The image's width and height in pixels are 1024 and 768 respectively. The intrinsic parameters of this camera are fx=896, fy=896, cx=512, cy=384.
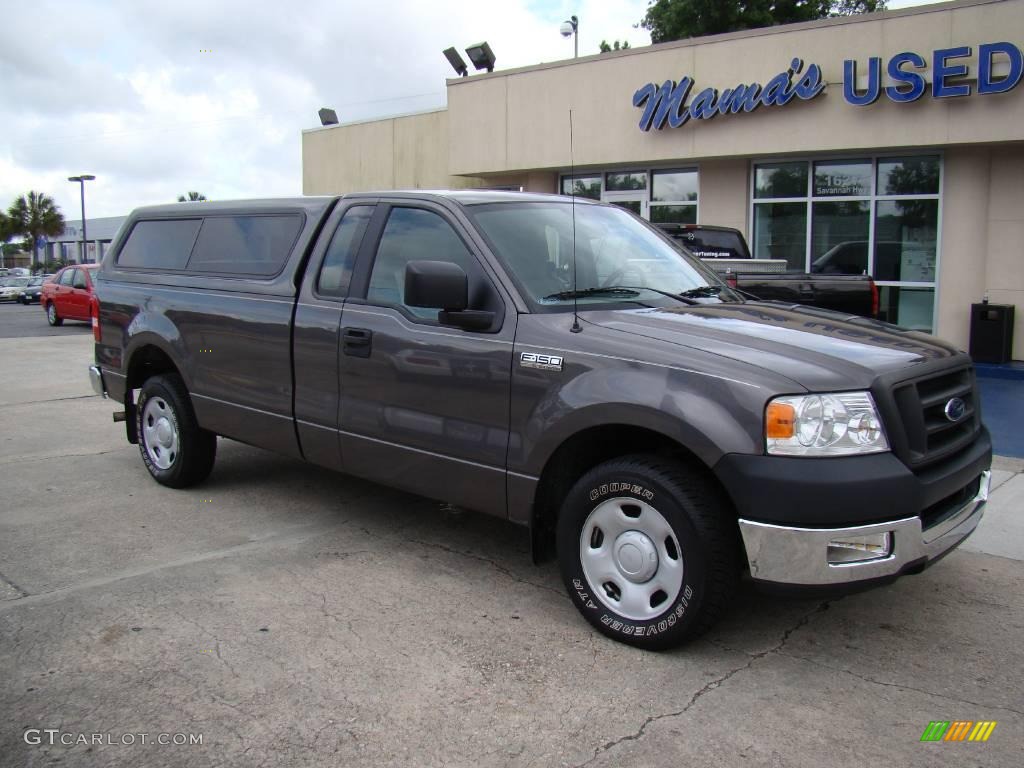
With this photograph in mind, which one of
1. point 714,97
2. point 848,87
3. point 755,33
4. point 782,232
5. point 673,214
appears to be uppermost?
point 755,33

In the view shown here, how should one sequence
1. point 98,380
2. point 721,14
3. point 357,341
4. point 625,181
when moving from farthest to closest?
1. point 721,14
2. point 625,181
3. point 98,380
4. point 357,341

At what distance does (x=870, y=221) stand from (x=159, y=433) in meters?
11.4

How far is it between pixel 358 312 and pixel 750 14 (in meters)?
31.2

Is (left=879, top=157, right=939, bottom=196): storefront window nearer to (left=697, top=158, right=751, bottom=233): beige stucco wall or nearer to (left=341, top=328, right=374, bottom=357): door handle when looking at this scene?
(left=697, top=158, right=751, bottom=233): beige stucco wall

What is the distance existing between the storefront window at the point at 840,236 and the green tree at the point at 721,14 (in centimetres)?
1863

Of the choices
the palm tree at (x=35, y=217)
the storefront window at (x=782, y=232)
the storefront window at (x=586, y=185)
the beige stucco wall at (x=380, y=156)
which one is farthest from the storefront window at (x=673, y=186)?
the palm tree at (x=35, y=217)

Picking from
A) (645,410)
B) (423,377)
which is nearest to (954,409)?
(645,410)

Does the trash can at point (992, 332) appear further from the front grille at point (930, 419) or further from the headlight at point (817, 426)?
the headlight at point (817, 426)

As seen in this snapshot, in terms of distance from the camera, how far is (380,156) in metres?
21.5

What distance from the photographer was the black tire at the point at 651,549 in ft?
11.3

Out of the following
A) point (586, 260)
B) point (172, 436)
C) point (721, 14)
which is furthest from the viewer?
point (721, 14)

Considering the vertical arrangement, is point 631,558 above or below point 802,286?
below

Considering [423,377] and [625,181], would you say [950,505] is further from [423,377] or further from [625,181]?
[625,181]

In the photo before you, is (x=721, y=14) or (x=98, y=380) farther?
(x=721, y=14)
